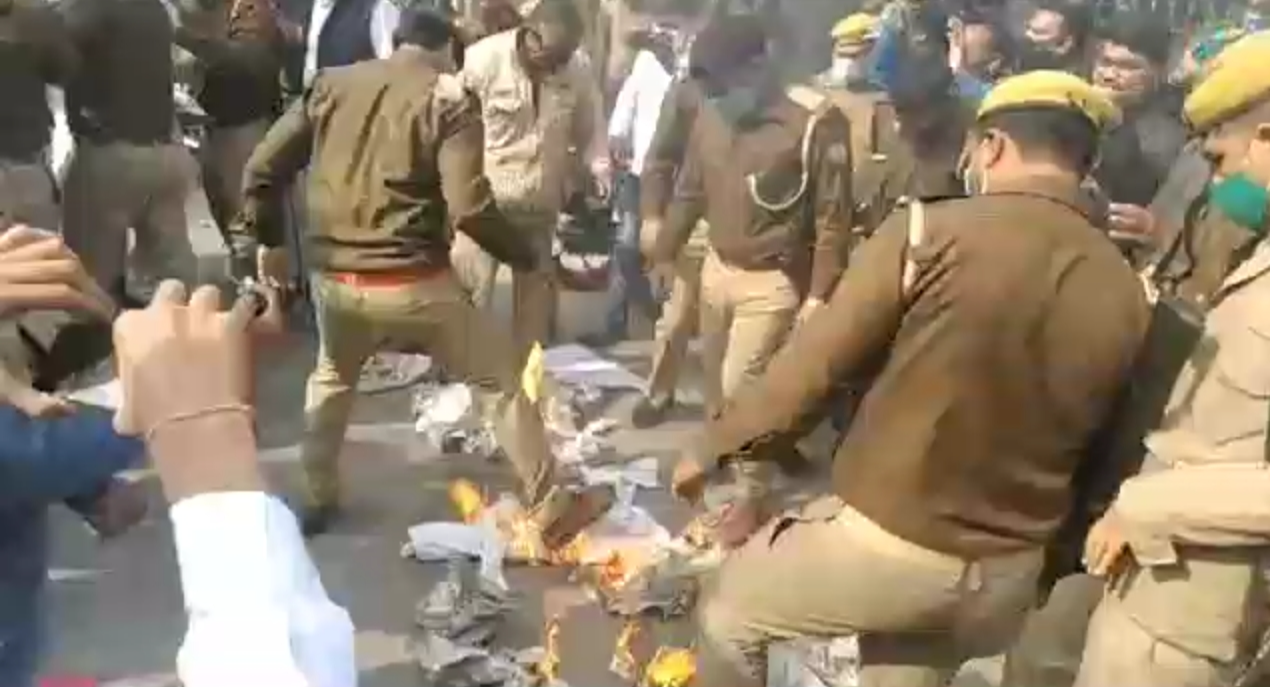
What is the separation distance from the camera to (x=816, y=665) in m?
4.41

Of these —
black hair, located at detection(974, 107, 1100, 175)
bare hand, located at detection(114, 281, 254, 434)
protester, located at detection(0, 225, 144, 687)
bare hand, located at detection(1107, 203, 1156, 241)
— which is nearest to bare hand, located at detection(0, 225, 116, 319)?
protester, located at detection(0, 225, 144, 687)

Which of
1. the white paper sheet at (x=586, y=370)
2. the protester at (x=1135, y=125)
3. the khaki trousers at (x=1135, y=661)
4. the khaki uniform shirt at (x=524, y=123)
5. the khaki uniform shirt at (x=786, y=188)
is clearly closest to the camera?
the khaki trousers at (x=1135, y=661)

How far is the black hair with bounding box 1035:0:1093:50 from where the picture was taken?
6590 millimetres

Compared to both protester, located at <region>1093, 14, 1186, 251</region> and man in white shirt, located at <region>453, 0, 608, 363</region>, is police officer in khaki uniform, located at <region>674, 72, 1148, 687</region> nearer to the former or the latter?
protester, located at <region>1093, 14, 1186, 251</region>

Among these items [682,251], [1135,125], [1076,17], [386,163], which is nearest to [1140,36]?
[1135,125]

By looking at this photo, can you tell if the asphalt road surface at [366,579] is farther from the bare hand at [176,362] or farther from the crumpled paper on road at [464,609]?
the bare hand at [176,362]

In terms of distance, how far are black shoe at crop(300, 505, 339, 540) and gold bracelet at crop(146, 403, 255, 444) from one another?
173 inches

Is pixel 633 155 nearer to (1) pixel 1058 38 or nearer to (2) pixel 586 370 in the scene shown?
(2) pixel 586 370

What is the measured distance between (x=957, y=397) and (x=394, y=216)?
2623mm

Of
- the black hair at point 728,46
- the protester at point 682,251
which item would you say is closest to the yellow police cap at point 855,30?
the protester at point 682,251

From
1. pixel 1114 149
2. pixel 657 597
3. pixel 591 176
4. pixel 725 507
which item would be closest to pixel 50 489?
pixel 657 597

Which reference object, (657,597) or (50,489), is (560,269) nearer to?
(657,597)

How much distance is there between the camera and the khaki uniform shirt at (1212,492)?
3100 millimetres

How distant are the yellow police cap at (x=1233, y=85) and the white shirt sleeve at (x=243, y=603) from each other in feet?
8.09
